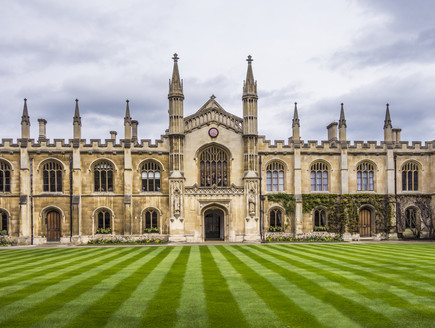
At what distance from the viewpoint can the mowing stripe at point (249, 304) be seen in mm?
8391

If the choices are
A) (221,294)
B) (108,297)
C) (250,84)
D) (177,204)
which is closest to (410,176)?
(250,84)

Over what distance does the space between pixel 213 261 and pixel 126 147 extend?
18.9m

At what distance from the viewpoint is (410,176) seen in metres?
36.7

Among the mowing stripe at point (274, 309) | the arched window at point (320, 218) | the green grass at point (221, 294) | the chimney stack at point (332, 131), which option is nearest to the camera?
the mowing stripe at point (274, 309)

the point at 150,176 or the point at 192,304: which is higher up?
the point at 150,176

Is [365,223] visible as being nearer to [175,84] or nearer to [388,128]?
[388,128]

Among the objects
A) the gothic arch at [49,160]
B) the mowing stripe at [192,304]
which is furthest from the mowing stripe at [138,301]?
the gothic arch at [49,160]

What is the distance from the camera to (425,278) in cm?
1296

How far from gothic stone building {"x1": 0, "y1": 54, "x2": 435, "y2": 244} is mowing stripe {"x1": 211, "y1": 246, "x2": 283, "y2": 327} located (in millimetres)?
19142

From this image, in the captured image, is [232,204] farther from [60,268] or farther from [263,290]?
[263,290]

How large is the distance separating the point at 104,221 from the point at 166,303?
1009 inches

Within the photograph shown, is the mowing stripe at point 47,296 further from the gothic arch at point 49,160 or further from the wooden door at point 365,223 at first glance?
the wooden door at point 365,223

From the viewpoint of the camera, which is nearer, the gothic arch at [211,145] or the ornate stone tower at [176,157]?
the ornate stone tower at [176,157]

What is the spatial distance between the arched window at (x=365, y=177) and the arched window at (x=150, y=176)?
18581 mm
